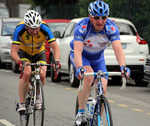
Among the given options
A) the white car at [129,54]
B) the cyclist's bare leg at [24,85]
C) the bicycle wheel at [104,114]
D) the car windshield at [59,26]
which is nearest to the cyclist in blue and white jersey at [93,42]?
the bicycle wheel at [104,114]

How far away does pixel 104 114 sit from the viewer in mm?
6129

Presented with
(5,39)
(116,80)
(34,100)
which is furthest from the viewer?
(5,39)

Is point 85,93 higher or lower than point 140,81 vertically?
higher

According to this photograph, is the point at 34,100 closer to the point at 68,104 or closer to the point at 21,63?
the point at 21,63

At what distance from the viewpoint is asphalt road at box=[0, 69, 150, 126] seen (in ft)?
29.2

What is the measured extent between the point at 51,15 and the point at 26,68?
28094mm

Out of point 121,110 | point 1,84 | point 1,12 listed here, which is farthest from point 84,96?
point 1,12

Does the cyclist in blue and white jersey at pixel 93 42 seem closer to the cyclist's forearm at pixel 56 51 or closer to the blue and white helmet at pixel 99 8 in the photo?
the blue and white helmet at pixel 99 8

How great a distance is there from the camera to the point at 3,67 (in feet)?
71.5

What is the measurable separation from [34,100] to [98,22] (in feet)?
5.04

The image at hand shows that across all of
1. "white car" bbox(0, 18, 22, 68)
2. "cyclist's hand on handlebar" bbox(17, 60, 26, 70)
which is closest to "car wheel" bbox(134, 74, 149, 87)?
"white car" bbox(0, 18, 22, 68)

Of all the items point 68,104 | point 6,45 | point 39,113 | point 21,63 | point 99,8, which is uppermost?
point 99,8

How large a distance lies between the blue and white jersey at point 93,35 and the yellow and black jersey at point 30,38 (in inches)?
40.8

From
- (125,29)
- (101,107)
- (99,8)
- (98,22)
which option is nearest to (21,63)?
(98,22)
